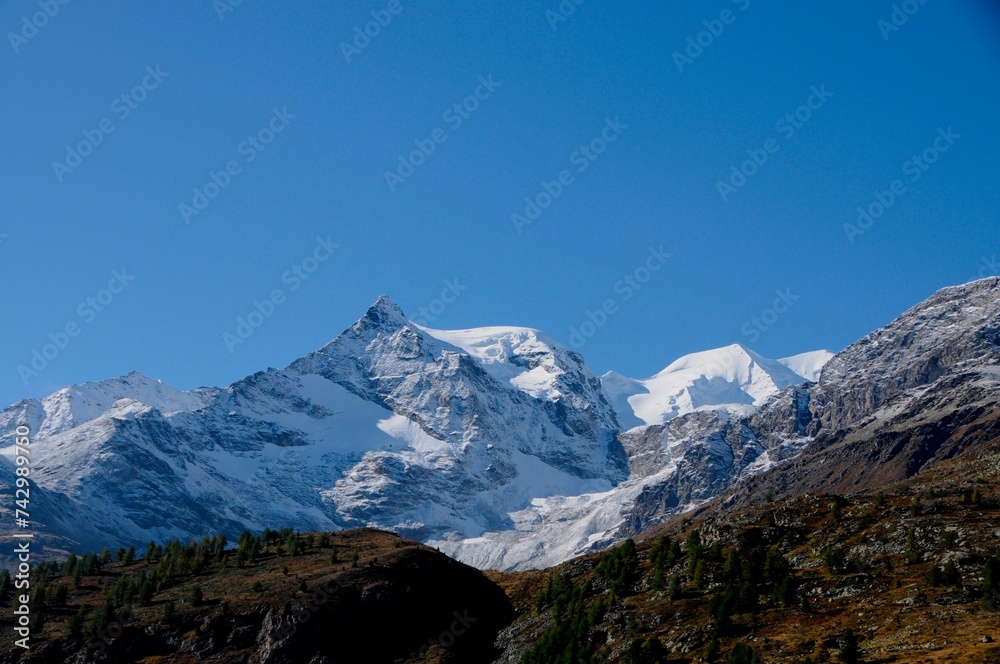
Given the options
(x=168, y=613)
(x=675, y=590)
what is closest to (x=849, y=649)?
(x=675, y=590)

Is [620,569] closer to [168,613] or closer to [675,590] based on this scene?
[675,590]

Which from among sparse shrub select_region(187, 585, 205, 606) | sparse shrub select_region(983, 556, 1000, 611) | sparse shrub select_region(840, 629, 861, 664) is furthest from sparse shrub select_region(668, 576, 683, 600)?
sparse shrub select_region(187, 585, 205, 606)

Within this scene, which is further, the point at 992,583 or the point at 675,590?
the point at 675,590

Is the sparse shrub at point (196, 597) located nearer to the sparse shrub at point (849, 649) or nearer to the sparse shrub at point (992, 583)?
the sparse shrub at point (849, 649)

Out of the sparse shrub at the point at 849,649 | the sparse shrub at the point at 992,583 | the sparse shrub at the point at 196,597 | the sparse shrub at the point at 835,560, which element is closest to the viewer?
the sparse shrub at the point at 849,649

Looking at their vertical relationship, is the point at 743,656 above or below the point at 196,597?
below

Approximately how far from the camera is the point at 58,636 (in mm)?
128875

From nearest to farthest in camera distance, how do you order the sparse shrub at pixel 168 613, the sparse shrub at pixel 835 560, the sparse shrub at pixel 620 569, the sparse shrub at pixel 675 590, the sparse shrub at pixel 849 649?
the sparse shrub at pixel 849 649, the sparse shrub at pixel 835 560, the sparse shrub at pixel 675 590, the sparse shrub at pixel 620 569, the sparse shrub at pixel 168 613

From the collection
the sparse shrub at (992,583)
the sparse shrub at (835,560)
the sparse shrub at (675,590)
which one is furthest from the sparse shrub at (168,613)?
the sparse shrub at (992,583)

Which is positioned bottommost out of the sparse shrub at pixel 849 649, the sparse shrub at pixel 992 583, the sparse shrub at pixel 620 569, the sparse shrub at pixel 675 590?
the sparse shrub at pixel 849 649

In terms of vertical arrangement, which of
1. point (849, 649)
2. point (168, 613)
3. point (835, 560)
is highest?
point (168, 613)

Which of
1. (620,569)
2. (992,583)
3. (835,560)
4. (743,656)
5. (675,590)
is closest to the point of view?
(743,656)

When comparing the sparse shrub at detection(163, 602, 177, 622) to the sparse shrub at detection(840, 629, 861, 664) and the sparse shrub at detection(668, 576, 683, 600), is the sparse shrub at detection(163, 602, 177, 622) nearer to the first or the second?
the sparse shrub at detection(668, 576, 683, 600)

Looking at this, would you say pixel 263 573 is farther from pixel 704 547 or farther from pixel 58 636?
pixel 704 547
